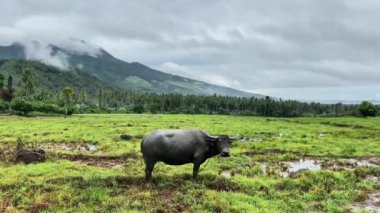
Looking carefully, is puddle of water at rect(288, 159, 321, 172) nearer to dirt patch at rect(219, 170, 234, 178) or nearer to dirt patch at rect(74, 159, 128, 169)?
dirt patch at rect(219, 170, 234, 178)

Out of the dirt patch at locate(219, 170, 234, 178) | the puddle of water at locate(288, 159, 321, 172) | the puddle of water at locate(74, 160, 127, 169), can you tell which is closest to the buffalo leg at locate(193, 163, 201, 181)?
the dirt patch at locate(219, 170, 234, 178)

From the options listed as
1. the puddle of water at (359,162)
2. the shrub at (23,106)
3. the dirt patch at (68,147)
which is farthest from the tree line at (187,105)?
the puddle of water at (359,162)

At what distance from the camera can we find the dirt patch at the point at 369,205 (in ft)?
56.3

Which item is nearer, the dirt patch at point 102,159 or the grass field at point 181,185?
the grass field at point 181,185

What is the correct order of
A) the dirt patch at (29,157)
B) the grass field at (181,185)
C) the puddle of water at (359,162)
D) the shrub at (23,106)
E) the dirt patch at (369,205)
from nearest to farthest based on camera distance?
the grass field at (181,185) < the dirt patch at (369,205) < the dirt patch at (29,157) < the puddle of water at (359,162) < the shrub at (23,106)

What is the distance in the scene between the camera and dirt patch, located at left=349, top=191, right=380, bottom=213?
17.2 m

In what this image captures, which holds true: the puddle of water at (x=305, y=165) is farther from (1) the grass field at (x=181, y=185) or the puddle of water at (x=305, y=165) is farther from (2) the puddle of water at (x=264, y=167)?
(2) the puddle of water at (x=264, y=167)

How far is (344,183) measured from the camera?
71.5ft

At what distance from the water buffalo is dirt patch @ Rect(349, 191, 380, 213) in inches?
250

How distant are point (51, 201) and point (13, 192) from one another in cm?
245

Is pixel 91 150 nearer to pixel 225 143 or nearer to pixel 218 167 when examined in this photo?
pixel 218 167

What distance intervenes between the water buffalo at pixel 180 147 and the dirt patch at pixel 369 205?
635 centimetres

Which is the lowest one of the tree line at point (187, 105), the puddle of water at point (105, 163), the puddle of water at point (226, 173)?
the puddle of water at point (105, 163)

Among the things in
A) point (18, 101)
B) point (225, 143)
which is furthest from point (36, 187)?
point (18, 101)
